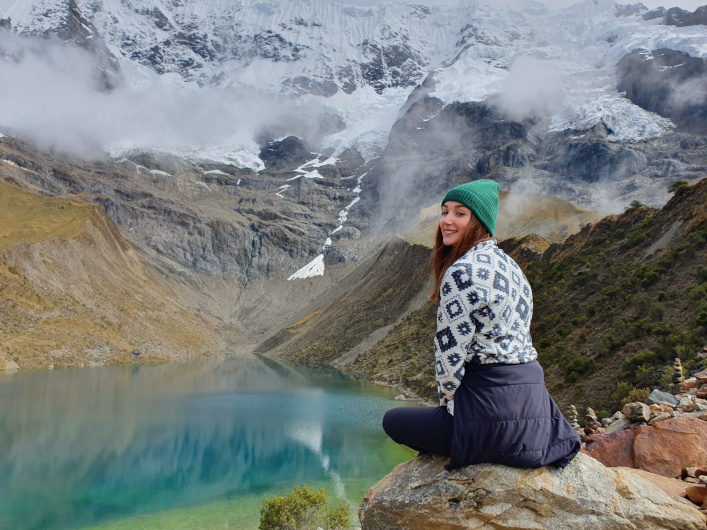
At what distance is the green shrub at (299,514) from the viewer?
39.3 feet

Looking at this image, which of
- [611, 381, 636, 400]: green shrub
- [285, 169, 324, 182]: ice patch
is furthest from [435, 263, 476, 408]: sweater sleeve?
[285, 169, 324, 182]: ice patch

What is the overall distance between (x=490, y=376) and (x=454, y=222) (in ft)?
4.29

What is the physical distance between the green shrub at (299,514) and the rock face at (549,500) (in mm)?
9097

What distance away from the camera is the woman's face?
162 inches

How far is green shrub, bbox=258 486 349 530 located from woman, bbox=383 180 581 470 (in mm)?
9541

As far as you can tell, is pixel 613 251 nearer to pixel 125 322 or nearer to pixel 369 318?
pixel 369 318

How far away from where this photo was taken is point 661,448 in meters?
6.17

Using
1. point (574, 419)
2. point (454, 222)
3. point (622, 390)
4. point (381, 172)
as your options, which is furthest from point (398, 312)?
point (381, 172)

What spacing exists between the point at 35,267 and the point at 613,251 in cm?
7093

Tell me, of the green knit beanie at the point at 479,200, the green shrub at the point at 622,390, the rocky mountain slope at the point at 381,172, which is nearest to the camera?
the green knit beanie at the point at 479,200

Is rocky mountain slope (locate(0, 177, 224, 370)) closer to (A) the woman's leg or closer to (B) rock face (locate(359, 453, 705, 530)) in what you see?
(A) the woman's leg

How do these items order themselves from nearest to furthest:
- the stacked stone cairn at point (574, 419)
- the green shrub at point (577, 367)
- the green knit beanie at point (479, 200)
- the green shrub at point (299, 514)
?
the green knit beanie at point (479, 200) → the green shrub at point (299, 514) → the stacked stone cairn at point (574, 419) → the green shrub at point (577, 367)

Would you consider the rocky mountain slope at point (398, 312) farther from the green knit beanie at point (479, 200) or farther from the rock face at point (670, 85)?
the rock face at point (670, 85)

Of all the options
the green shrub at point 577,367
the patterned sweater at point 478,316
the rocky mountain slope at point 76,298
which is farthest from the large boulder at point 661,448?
the rocky mountain slope at point 76,298
